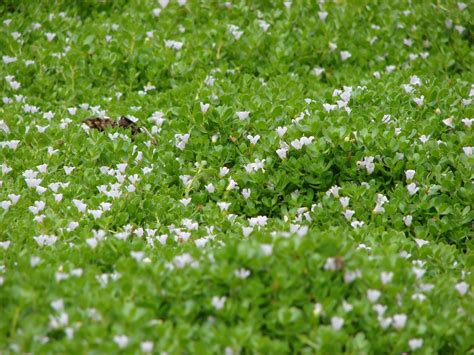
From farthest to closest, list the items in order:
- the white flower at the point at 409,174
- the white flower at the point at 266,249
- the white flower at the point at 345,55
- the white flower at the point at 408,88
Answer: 1. the white flower at the point at 345,55
2. the white flower at the point at 408,88
3. the white flower at the point at 409,174
4. the white flower at the point at 266,249

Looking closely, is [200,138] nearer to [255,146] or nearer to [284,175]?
[255,146]

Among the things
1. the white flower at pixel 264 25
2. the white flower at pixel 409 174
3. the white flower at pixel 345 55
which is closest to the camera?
the white flower at pixel 409 174

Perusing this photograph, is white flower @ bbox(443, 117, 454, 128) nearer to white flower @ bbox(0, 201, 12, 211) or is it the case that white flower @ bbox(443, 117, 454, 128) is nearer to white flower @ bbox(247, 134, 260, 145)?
white flower @ bbox(247, 134, 260, 145)

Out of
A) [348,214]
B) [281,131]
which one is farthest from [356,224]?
[281,131]

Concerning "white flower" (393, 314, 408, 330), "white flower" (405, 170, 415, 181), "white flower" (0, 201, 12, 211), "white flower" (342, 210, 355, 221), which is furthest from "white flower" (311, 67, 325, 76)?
"white flower" (393, 314, 408, 330)

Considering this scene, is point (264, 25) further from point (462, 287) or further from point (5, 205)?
point (462, 287)

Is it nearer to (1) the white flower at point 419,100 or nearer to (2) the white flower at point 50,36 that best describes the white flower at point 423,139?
(1) the white flower at point 419,100

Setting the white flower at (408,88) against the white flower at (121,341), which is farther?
the white flower at (408,88)

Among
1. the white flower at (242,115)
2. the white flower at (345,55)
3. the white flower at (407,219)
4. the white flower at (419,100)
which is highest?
the white flower at (345,55)

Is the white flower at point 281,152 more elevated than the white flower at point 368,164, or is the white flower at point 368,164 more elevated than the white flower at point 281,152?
the white flower at point 281,152


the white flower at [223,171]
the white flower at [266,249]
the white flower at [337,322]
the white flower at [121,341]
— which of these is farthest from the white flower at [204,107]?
the white flower at [121,341]
